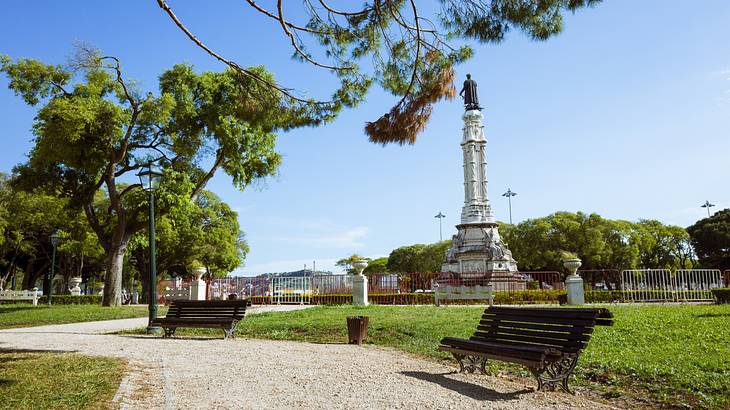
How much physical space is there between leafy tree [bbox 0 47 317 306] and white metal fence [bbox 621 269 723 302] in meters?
15.9

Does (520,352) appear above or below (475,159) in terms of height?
below

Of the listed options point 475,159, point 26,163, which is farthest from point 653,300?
point 26,163

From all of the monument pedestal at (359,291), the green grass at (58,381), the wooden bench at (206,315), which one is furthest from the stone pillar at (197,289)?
the green grass at (58,381)

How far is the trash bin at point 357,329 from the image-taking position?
9.95 m

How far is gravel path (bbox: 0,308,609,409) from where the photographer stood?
16.8 feet

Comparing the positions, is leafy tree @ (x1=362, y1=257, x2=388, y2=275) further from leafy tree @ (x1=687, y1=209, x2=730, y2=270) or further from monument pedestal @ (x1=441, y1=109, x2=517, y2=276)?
monument pedestal @ (x1=441, y1=109, x2=517, y2=276)

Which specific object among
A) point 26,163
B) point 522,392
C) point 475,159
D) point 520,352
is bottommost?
point 522,392

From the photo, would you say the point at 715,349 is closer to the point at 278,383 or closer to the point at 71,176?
the point at 278,383

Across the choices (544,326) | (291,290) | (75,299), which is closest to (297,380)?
(544,326)

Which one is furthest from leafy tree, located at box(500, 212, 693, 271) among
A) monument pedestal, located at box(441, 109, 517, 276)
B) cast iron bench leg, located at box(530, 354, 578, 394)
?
cast iron bench leg, located at box(530, 354, 578, 394)

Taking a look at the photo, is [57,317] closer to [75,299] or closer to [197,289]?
[197,289]

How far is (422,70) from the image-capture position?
8484 millimetres

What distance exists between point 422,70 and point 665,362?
17.4 ft

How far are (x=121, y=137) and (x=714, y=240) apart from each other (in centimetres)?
5340
